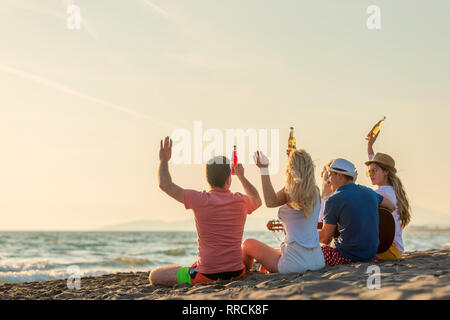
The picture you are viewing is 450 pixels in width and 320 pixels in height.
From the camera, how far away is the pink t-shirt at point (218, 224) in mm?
5426

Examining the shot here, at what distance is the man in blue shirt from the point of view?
5.85 metres

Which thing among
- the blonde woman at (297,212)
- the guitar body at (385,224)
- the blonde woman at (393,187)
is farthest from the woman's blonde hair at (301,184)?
the blonde woman at (393,187)

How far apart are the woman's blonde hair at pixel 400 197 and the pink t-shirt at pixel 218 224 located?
2.31 metres

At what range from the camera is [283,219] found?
564cm

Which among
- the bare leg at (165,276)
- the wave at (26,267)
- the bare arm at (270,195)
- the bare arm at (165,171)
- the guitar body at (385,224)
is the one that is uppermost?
the bare arm at (165,171)

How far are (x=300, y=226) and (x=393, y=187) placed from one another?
196 centimetres

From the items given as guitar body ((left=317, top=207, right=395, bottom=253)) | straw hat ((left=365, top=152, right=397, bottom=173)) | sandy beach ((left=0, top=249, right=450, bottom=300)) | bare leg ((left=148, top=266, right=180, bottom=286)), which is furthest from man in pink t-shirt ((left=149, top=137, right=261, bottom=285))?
straw hat ((left=365, top=152, right=397, bottom=173))

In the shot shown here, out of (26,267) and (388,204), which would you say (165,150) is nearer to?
(388,204)

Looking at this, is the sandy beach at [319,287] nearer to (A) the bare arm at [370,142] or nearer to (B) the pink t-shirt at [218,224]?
(B) the pink t-shirt at [218,224]

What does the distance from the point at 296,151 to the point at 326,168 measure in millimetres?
1175

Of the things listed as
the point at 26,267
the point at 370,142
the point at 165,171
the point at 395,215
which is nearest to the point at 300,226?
the point at 165,171

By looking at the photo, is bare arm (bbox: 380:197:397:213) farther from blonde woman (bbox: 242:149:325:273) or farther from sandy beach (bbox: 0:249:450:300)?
blonde woman (bbox: 242:149:325:273)

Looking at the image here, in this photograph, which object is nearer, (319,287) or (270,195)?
(319,287)
